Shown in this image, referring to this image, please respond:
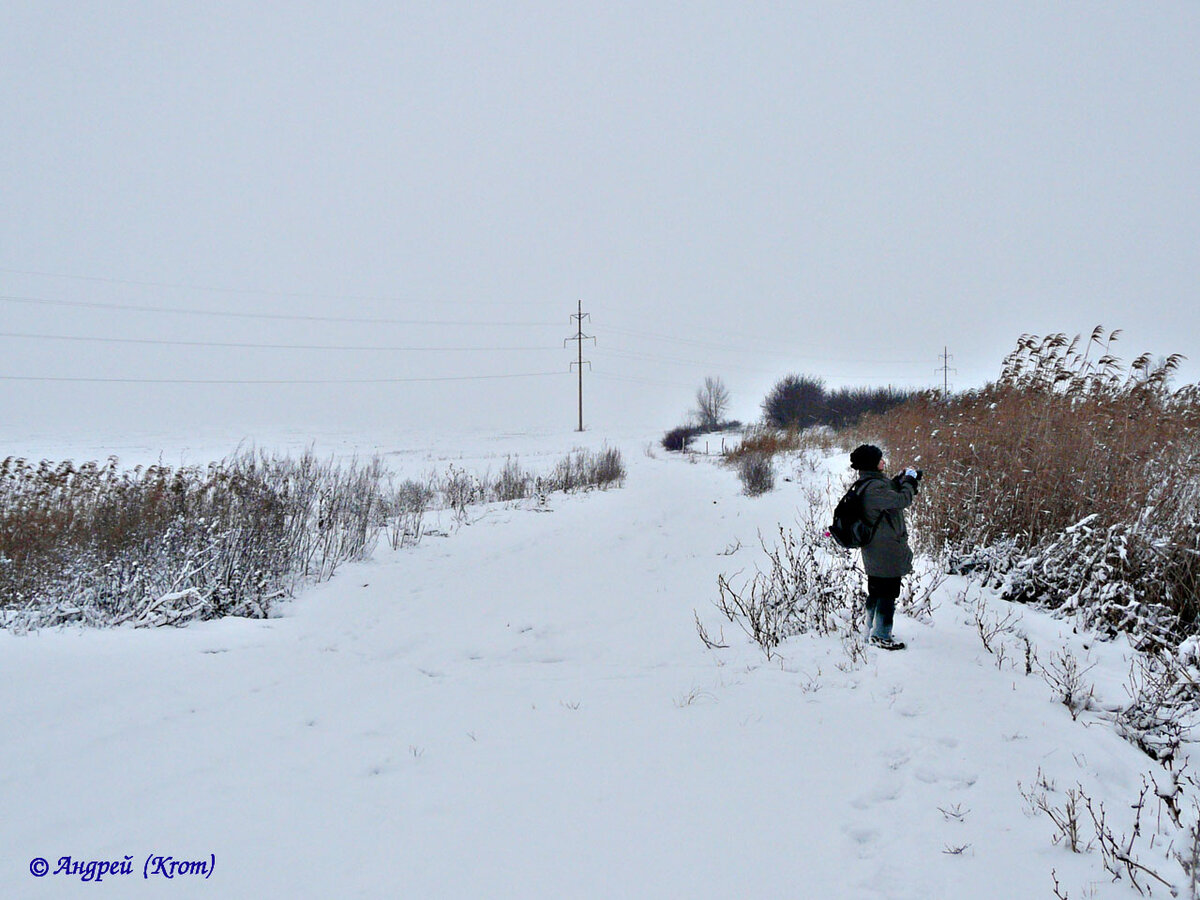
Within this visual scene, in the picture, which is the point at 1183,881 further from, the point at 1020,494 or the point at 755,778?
the point at 1020,494

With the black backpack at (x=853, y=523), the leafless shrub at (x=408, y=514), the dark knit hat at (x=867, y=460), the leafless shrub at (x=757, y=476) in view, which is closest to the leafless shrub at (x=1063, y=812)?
the black backpack at (x=853, y=523)

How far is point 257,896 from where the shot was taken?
226cm

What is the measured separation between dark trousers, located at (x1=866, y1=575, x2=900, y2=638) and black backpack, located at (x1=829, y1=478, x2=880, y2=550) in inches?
12.1

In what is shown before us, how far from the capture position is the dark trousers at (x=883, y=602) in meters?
4.58

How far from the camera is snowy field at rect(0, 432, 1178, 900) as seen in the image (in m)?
2.37

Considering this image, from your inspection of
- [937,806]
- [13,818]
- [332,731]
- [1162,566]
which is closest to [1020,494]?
[1162,566]

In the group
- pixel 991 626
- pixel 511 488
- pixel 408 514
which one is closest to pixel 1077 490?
pixel 991 626

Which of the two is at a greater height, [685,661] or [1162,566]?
[1162,566]

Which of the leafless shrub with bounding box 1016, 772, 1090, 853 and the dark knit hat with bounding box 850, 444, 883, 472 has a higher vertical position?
the dark knit hat with bounding box 850, 444, 883, 472

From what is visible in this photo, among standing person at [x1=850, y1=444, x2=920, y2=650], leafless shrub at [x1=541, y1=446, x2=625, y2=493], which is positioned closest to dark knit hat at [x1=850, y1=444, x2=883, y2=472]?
standing person at [x1=850, y1=444, x2=920, y2=650]

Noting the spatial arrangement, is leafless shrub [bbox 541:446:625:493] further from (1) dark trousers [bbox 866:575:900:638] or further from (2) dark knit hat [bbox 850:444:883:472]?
(1) dark trousers [bbox 866:575:900:638]

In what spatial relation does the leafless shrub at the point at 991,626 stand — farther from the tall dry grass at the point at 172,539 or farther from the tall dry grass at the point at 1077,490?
the tall dry grass at the point at 172,539

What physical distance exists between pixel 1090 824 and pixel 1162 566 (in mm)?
3550

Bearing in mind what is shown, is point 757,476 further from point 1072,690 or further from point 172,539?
point 172,539
